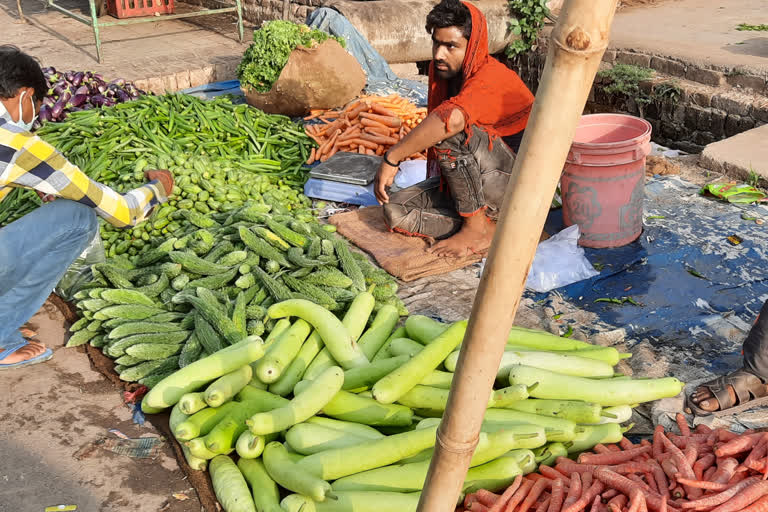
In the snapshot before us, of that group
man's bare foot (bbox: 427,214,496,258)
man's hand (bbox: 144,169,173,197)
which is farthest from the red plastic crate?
man's bare foot (bbox: 427,214,496,258)

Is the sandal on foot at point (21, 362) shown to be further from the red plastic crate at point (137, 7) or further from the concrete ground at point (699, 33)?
the red plastic crate at point (137, 7)

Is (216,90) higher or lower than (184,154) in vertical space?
lower

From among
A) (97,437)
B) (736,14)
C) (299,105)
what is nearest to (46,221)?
(97,437)

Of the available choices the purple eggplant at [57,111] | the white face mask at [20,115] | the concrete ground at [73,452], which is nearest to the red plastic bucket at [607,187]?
the concrete ground at [73,452]

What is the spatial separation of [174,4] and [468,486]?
11316 millimetres

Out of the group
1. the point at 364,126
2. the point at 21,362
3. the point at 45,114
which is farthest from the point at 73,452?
the point at 45,114

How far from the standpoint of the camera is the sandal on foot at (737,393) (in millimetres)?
2949

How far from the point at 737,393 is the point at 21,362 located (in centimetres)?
330

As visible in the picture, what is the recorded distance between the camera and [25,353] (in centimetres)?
356

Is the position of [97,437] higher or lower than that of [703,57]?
lower

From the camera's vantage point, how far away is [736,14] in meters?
9.14

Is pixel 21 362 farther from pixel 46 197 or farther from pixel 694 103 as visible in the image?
pixel 694 103

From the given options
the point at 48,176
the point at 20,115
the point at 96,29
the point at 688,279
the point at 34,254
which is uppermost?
the point at 20,115

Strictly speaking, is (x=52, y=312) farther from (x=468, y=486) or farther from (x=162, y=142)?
(x=468, y=486)
